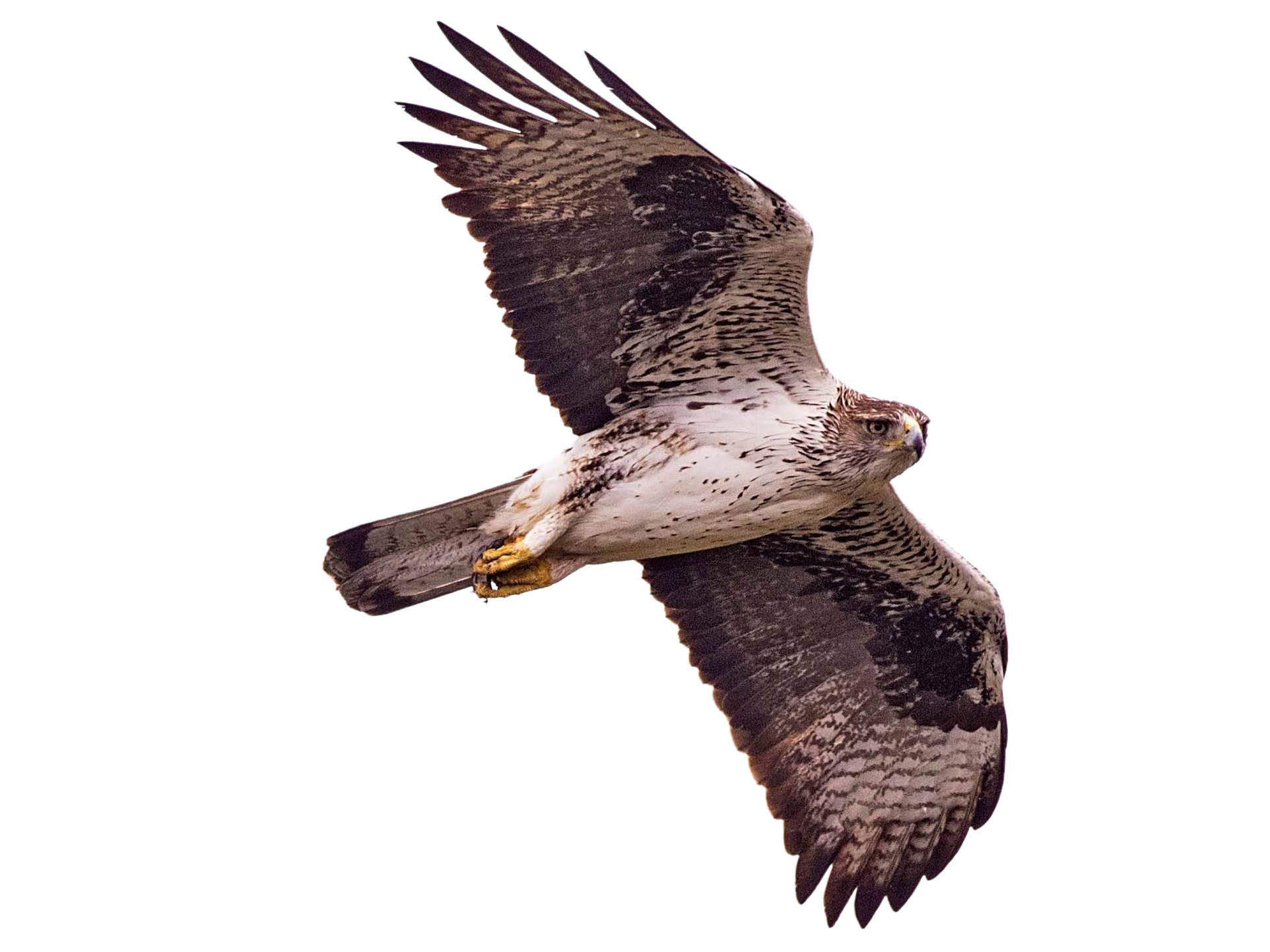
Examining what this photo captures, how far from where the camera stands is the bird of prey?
9734mm

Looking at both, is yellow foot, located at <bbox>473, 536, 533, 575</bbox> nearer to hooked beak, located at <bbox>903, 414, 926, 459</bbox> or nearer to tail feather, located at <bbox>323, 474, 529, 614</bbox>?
tail feather, located at <bbox>323, 474, 529, 614</bbox>

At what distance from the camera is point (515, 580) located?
10219 mm

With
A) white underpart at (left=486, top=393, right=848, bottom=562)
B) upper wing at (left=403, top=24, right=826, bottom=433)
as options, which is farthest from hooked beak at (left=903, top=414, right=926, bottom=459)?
upper wing at (left=403, top=24, right=826, bottom=433)

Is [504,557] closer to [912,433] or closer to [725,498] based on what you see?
[725,498]

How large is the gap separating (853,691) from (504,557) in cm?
229

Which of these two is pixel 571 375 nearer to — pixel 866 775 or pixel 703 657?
pixel 703 657

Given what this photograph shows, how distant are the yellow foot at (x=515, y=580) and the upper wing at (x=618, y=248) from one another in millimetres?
721

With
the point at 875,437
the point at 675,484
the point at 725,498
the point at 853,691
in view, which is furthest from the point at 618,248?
the point at 853,691

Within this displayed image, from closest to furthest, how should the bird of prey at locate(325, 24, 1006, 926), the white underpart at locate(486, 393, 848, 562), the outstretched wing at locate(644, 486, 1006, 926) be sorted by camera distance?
the bird of prey at locate(325, 24, 1006, 926), the white underpart at locate(486, 393, 848, 562), the outstretched wing at locate(644, 486, 1006, 926)

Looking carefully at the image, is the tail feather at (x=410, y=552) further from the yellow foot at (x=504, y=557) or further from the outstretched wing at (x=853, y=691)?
the outstretched wing at (x=853, y=691)

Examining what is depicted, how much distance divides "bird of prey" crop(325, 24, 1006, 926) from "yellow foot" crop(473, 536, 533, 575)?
0.05 ft

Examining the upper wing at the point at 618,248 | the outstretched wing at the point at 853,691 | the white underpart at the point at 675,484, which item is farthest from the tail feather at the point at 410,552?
the outstretched wing at the point at 853,691

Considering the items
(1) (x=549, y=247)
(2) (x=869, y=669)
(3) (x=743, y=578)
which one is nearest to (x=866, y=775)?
(2) (x=869, y=669)

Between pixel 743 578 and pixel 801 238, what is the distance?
7.07 ft
